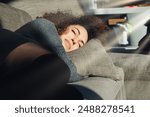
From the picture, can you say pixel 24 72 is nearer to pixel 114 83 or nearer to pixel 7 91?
pixel 7 91

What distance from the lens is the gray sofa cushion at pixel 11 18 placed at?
3.31 m

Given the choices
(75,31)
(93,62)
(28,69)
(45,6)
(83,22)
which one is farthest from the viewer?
(45,6)

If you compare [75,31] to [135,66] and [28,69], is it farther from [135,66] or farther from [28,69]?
[28,69]

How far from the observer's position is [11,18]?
3.42 m

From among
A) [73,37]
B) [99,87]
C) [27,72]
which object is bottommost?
[99,87]

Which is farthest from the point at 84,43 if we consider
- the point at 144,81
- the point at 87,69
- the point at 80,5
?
the point at 80,5

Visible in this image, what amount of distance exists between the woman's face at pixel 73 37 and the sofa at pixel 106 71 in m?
0.05

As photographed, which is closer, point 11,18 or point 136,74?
point 136,74

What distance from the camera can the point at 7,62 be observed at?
65.4 inches

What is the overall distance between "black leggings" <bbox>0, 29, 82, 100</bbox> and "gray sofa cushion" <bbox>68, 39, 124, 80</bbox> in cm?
94

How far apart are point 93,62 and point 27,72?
1.19 metres

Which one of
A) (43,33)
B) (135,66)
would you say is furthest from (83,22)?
(43,33)

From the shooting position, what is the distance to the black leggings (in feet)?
5.44

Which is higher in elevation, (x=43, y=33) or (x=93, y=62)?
(x=43, y=33)
